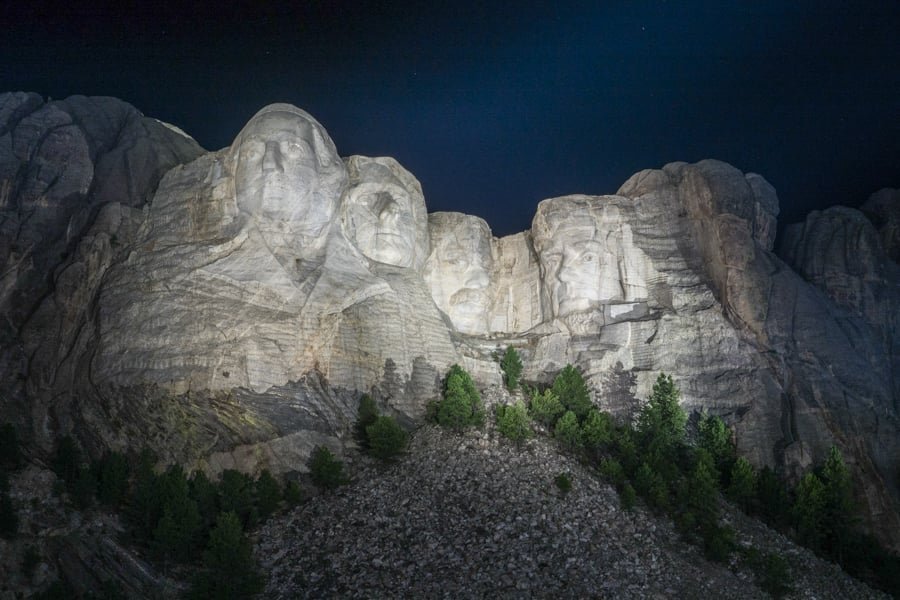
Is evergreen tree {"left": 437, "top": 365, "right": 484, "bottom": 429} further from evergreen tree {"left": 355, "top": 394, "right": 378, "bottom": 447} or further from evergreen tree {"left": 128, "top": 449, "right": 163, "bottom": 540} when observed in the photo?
evergreen tree {"left": 128, "top": 449, "right": 163, "bottom": 540}

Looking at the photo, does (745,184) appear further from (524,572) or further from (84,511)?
(84,511)

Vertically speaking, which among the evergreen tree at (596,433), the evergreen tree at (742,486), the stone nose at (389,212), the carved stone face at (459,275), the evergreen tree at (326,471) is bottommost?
the evergreen tree at (742,486)

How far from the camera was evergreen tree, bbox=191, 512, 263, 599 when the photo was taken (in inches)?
1130

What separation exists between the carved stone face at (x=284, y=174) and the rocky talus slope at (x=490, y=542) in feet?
35.1

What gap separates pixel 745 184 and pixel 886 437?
562 inches

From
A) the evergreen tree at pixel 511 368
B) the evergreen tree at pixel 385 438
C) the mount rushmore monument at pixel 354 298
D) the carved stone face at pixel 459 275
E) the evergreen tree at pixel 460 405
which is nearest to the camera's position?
the evergreen tree at pixel 385 438

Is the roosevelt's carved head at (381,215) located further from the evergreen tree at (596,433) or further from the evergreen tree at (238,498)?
the evergreen tree at (238,498)

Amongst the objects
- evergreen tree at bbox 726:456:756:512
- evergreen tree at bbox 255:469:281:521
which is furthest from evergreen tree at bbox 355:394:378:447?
evergreen tree at bbox 726:456:756:512

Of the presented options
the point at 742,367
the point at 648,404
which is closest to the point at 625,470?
the point at 648,404

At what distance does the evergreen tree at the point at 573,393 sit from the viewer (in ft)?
142

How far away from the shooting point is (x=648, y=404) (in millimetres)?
44500

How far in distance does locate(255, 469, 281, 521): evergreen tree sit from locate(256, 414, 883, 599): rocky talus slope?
1.80 ft

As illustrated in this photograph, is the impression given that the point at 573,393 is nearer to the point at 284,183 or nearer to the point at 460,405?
the point at 460,405

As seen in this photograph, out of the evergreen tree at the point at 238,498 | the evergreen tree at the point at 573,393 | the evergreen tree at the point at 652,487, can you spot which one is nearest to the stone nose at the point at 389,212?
the evergreen tree at the point at 573,393
